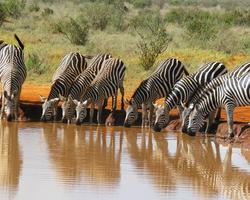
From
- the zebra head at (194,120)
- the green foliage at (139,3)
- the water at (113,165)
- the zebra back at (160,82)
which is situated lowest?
the water at (113,165)

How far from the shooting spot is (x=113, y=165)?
481 inches

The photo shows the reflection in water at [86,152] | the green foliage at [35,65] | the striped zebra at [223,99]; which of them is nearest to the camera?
the reflection in water at [86,152]

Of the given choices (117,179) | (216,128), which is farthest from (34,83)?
(117,179)

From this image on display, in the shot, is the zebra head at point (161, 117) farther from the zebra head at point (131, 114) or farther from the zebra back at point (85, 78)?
the zebra back at point (85, 78)

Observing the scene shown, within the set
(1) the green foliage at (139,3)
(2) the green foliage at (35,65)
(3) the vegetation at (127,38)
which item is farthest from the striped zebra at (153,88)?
(1) the green foliage at (139,3)

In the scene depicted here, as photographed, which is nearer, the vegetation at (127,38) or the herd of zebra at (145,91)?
the herd of zebra at (145,91)

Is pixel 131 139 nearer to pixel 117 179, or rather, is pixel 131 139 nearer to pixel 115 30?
pixel 117 179

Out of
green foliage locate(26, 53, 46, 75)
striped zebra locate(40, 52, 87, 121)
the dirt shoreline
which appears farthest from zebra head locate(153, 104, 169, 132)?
green foliage locate(26, 53, 46, 75)

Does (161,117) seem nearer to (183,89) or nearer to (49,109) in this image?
(183,89)

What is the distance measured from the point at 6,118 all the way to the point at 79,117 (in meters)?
1.64

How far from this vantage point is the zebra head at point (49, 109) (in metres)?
17.5

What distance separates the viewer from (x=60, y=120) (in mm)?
17953

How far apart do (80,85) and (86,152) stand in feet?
15.6

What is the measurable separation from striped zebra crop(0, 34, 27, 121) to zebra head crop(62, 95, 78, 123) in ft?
3.48
